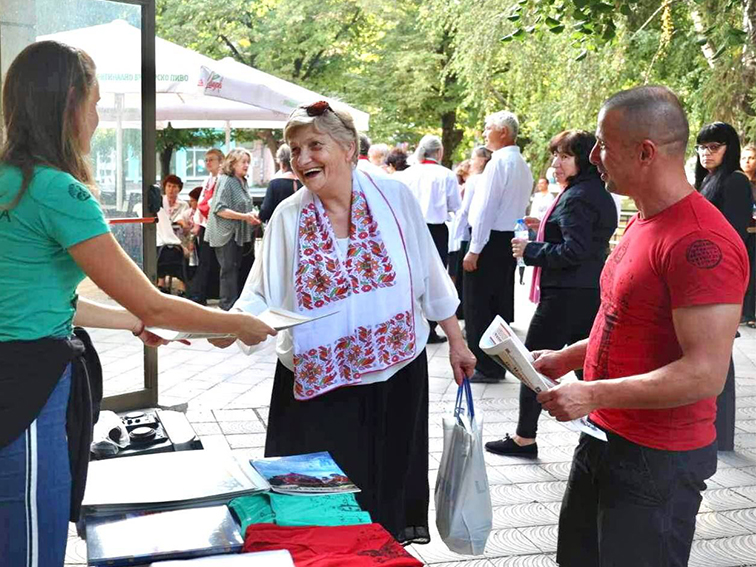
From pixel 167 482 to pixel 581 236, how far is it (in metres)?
3.67

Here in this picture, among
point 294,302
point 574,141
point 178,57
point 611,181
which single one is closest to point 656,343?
point 611,181

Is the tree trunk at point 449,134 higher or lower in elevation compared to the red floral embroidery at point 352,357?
higher

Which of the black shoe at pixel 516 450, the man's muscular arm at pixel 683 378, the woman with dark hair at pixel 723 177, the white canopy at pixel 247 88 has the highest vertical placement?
the white canopy at pixel 247 88

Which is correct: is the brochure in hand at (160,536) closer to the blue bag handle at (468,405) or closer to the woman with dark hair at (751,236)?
the blue bag handle at (468,405)

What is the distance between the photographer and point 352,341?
336cm

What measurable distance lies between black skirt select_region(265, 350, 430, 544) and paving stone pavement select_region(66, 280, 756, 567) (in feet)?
1.14

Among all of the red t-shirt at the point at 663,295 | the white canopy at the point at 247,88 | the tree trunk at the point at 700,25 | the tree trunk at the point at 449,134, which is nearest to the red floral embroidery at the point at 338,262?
the red t-shirt at the point at 663,295

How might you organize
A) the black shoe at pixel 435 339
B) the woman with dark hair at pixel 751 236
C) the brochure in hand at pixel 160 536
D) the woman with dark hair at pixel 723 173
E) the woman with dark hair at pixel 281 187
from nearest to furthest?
the brochure in hand at pixel 160 536 < the woman with dark hair at pixel 723 173 < the black shoe at pixel 435 339 < the woman with dark hair at pixel 281 187 < the woman with dark hair at pixel 751 236

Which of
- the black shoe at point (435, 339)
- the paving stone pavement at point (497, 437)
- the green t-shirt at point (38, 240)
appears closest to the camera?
the green t-shirt at point (38, 240)

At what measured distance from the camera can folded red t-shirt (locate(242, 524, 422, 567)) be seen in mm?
1975

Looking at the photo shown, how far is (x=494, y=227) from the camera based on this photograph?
791 centimetres

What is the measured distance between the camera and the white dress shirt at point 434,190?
372 inches

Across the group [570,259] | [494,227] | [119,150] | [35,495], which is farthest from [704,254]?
[494,227]

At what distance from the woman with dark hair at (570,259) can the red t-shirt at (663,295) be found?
9.44ft
